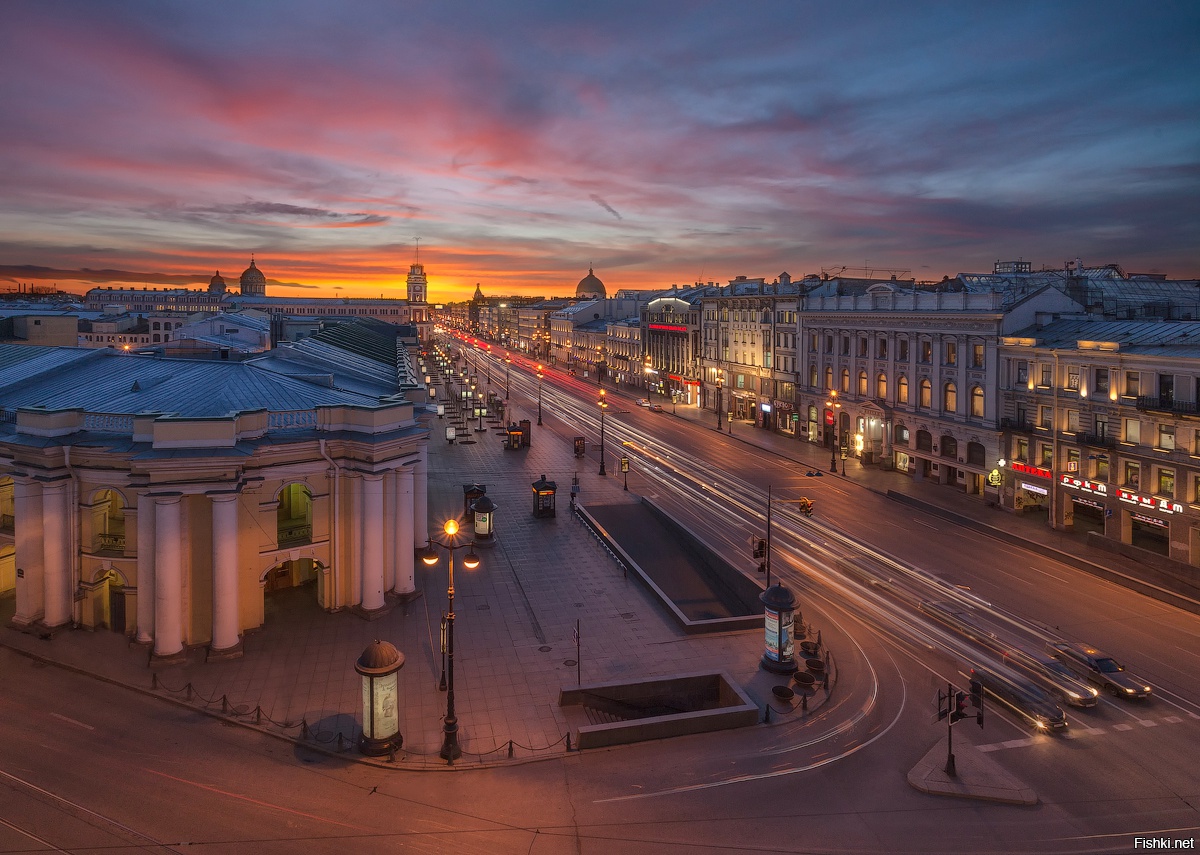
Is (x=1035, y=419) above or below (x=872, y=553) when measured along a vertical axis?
above

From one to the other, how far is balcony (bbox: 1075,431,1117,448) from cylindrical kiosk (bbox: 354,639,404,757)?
130 ft

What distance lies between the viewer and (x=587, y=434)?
8050 cm

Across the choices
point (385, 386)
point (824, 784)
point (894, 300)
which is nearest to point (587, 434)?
point (894, 300)

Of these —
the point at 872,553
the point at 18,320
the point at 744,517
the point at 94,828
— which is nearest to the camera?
the point at 94,828

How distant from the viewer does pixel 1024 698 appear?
23.3 m

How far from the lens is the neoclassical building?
25.3 meters

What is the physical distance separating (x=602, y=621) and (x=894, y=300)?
44.0m

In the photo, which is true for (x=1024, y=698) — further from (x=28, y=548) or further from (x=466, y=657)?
(x=28, y=548)

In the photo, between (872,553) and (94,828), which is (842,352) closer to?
(872,553)

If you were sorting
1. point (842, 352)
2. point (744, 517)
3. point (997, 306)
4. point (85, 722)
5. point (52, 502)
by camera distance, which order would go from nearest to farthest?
point (85, 722) < point (52, 502) < point (744, 517) < point (997, 306) < point (842, 352)

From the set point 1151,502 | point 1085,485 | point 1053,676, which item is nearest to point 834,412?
point 1085,485

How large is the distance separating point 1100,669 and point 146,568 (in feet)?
106


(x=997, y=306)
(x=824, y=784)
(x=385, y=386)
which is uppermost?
(x=997, y=306)

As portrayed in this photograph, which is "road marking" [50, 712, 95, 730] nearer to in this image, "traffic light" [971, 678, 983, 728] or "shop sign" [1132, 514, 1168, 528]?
"traffic light" [971, 678, 983, 728]
